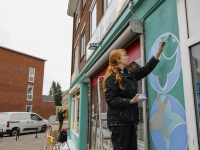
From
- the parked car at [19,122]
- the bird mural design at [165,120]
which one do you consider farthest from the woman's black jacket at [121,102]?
the parked car at [19,122]

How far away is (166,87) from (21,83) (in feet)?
91.5

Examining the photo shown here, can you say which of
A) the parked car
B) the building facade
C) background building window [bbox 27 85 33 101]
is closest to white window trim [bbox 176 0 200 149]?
the building facade

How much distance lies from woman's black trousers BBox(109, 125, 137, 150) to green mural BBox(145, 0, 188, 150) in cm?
46

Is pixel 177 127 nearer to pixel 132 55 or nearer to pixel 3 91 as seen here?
pixel 132 55

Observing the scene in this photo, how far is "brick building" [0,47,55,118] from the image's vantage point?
25.0 meters

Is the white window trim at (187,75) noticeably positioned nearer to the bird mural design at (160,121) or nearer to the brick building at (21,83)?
the bird mural design at (160,121)

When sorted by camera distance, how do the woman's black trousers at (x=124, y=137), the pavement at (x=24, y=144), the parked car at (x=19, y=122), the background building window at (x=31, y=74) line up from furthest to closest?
the background building window at (x=31, y=74)
the parked car at (x=19, y=122)
the pavement at (x=24, y=144)
the woman's black trousers at (x=124, y=137)

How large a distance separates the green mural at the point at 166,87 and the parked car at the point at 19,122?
45.7 feet

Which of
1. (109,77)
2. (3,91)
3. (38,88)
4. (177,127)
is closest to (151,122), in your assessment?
(177,127)

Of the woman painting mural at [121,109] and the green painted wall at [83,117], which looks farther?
the green painted wall at [83,117]

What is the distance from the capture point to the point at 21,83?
1065 inches

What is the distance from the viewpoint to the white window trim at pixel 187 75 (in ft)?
5.67

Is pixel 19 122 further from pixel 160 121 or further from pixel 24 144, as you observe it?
pixel 160 121

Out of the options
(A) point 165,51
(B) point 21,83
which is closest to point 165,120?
(A) point 165,51
